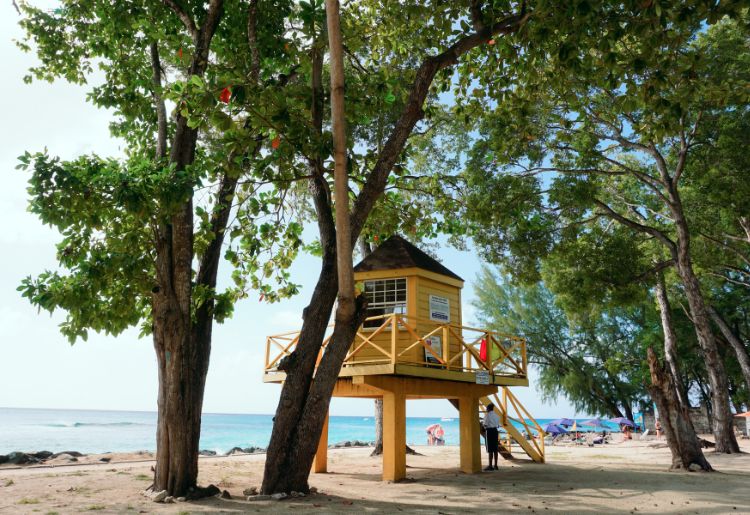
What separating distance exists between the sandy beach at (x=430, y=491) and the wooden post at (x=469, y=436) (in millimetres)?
412

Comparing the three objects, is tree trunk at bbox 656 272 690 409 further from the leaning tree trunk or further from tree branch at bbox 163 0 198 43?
tree branch at bbox 163 0 198 43

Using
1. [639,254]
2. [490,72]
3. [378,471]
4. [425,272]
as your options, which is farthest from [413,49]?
[639,254]

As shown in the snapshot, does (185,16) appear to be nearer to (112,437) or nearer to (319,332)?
(319,332)

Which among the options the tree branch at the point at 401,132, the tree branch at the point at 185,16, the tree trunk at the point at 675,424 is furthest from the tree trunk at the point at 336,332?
the tree trunk at the point at 675,424

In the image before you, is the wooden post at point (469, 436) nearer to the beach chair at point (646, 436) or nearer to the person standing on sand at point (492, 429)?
the person standing on sand at point (492, 429)

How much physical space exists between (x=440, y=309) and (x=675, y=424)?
6.87m

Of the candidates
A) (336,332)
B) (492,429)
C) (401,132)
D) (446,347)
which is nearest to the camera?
(336,332)

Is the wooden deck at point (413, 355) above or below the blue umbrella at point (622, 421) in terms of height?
above

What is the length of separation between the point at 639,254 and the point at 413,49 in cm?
1375

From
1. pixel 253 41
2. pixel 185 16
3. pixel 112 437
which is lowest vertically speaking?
pixel 112 437

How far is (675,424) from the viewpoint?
15320 mm

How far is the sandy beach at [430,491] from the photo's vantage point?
9.01 metres

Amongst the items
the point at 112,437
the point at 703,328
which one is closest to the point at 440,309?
the point at 703,328

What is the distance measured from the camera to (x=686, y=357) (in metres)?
39.2
